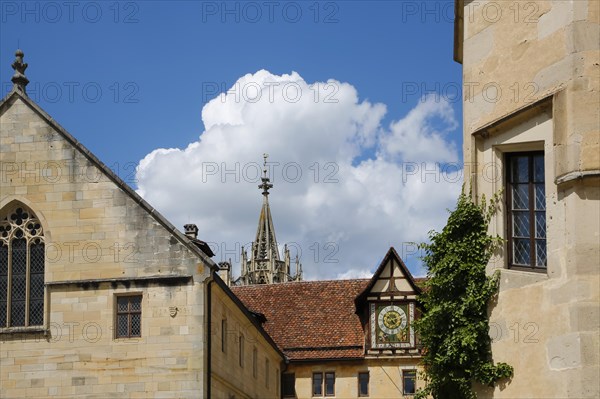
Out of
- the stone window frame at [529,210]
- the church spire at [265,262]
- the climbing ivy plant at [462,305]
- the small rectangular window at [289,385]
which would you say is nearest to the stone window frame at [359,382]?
the small rectangular window at [289,385]

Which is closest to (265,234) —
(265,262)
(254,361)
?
(265,262)

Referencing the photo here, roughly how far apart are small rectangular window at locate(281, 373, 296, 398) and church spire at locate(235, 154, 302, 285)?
4092cm

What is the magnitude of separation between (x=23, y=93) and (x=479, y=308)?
64.1 ft

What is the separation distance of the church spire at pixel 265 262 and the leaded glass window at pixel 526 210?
2854 inches

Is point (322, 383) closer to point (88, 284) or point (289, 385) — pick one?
point (289, 385)

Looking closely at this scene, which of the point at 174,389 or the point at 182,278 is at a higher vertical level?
the point at 182,278

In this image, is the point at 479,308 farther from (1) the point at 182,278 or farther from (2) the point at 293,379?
(2) the point at 293,379

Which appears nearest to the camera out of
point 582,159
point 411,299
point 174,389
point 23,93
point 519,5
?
point 582,159

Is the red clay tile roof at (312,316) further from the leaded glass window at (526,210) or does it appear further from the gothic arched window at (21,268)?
the leaded glass window at (526,210)

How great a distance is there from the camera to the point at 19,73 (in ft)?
103

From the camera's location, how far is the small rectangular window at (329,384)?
45969 millimetres

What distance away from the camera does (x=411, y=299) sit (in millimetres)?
45531

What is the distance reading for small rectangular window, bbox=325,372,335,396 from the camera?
4597 cm

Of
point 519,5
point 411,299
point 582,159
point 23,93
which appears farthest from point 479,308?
point 411,299
